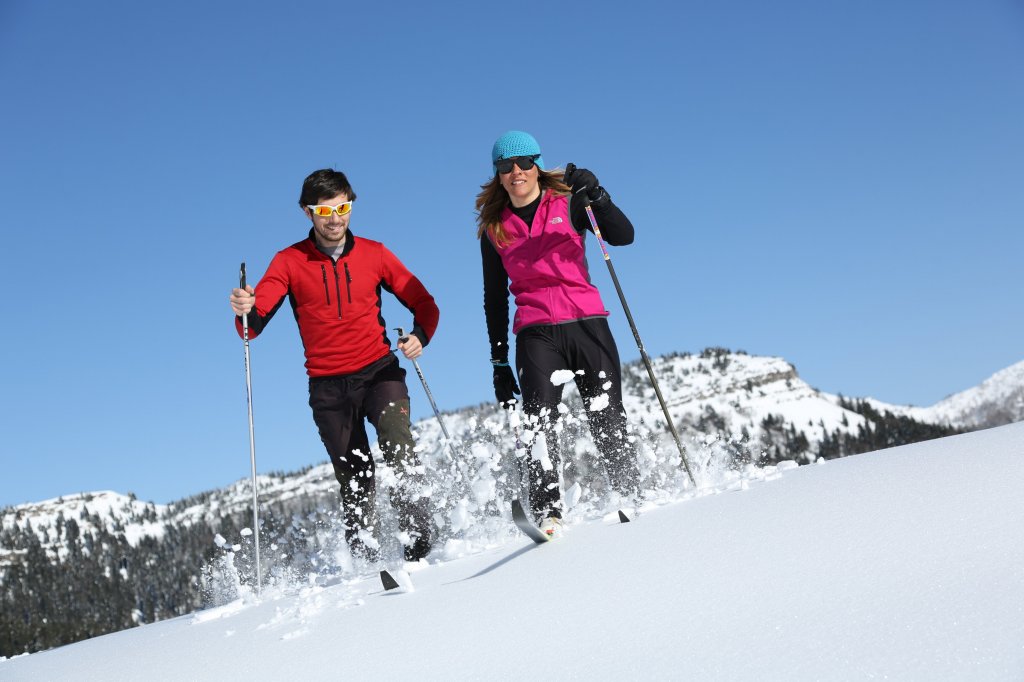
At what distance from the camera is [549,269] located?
5.71 m

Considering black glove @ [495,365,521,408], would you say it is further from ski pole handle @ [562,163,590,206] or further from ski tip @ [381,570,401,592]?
ski tip @ [381,570,401,592]

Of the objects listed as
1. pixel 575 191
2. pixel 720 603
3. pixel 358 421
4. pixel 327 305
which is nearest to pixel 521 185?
pixel 575 191

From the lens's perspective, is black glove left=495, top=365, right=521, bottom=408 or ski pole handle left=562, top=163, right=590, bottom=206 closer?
ski pole handle left=562, top=163, right=590, bottom=206

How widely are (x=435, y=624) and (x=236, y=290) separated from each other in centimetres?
362

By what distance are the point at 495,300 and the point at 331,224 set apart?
140 centimetres

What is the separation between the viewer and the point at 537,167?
594 cm

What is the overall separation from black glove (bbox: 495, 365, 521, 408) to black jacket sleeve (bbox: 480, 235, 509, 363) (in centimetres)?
7

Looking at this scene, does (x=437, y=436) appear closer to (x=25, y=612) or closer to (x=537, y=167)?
(x=537, y=167)

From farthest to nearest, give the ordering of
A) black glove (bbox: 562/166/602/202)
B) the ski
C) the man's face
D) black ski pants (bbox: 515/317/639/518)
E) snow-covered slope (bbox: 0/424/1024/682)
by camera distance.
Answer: the man's face → black glove (bbox: 562/166/602/202) → black ski pants (bbox: 515/317/639/518) → the ski → snow-covered slope (bbox: 0/424/1024/682)

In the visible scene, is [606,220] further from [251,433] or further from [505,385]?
[251,433]

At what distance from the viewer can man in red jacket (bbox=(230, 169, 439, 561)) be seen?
20.4 ft

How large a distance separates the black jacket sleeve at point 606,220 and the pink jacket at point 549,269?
Result: 0.08 meters

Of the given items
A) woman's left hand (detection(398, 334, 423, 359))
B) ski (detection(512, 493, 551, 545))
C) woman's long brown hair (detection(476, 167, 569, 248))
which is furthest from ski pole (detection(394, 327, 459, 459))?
ski (detection(512, 493, 551, 545))

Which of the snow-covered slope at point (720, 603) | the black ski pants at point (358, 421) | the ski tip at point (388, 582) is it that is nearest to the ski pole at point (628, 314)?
the snow-covered slope at point (720, 603)
